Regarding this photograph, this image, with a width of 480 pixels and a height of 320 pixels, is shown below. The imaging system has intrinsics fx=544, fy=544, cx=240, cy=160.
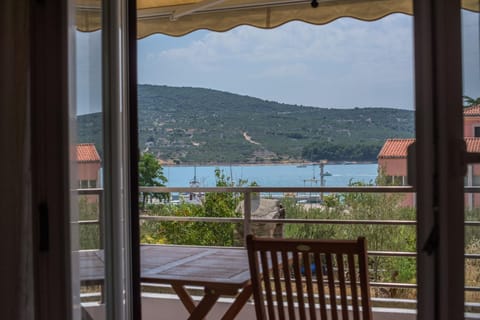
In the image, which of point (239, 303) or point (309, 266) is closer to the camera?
point (309, 266)

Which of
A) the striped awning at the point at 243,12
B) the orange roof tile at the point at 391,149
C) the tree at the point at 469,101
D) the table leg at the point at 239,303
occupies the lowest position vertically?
the table leg at the point at 239,303

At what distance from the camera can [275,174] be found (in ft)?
18.3

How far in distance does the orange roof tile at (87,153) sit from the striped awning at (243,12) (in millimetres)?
1638

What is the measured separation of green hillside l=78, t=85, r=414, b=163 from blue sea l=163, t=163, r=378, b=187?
273 millimetres

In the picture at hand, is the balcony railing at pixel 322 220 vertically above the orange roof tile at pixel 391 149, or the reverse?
the orange roof tile at pixel 391 149

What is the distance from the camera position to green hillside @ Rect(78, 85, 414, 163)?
18.7 feet

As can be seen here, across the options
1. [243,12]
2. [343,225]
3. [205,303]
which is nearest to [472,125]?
[205,303]

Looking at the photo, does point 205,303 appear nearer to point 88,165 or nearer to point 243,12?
point 88,165

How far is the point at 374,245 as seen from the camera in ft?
13.5

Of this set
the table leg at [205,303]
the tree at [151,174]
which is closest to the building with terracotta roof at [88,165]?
the table leg at [205,303]

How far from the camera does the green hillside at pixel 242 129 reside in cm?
570

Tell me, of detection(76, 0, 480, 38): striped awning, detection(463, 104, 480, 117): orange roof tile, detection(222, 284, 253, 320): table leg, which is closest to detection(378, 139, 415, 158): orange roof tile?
detection(76, 0, 480, 38): striped awning

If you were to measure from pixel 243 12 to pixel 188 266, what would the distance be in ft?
5.45

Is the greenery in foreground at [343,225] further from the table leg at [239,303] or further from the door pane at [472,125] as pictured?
the door pane at [472,125]
